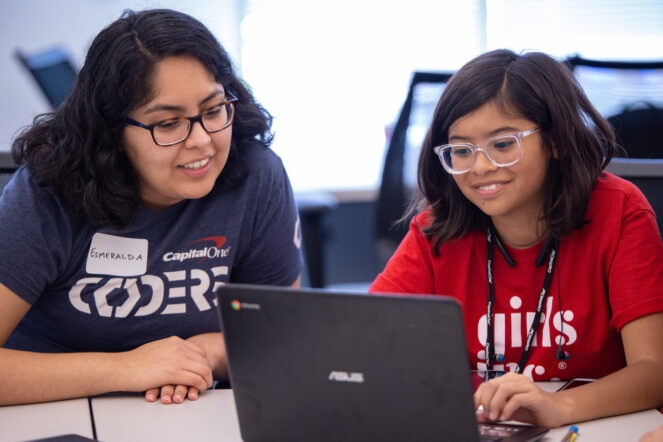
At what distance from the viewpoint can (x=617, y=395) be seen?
1.24m

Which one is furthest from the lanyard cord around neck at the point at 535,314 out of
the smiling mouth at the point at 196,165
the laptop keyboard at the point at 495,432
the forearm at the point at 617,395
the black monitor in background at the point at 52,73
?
the black monitor in background at the point at 52,73

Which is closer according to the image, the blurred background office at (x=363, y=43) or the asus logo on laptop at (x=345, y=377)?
the asus logo on laptop at (x=345, y=377)

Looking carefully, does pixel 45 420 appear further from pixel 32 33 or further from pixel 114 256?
pixel 32 33

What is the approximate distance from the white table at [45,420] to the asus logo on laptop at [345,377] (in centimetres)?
46

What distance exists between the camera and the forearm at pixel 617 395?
3.98ft

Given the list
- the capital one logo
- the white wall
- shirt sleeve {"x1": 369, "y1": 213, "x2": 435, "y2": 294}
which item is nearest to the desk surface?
the capital one logo

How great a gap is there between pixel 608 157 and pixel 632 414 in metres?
0.53

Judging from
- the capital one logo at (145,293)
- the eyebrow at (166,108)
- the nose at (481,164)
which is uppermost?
the eyebrow at (166,108)

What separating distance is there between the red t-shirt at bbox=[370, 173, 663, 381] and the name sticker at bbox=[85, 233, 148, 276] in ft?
1.50

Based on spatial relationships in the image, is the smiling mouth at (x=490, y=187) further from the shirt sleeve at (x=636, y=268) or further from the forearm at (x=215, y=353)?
the forearm at (x=215, y=353)

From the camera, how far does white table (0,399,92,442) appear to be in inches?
50.0

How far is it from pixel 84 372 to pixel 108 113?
1.56 ft

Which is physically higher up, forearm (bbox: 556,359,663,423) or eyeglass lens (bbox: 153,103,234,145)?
eyeglass lens (bbox: 153,103,234,145)

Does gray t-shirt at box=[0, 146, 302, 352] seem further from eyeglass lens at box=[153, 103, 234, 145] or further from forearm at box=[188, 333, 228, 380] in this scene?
eyeglass lens at box=[153, 103, 234, 145]
